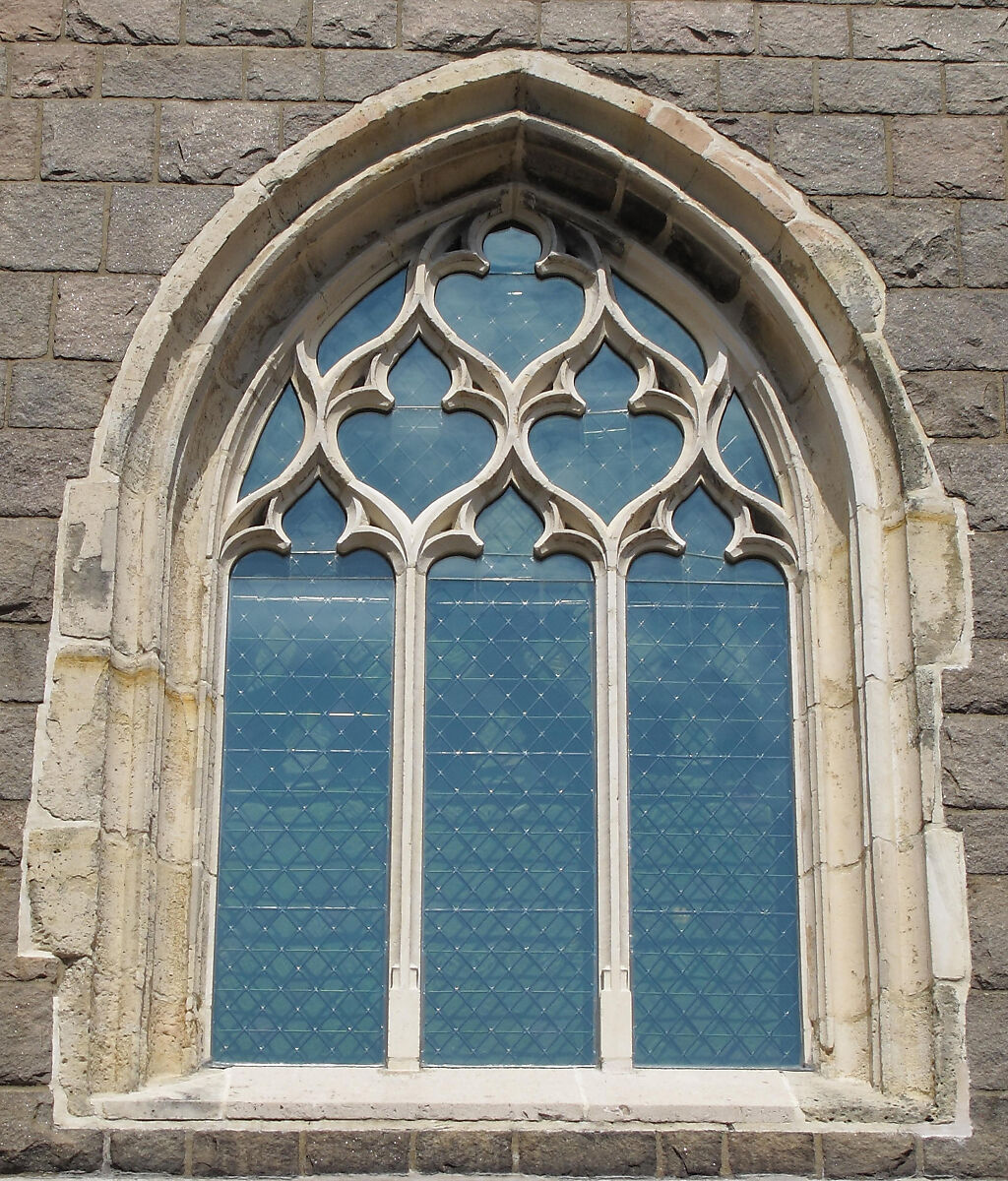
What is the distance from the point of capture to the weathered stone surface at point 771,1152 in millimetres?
5062

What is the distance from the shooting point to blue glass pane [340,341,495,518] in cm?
613

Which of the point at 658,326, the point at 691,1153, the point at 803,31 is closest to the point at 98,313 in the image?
the point at 658,326

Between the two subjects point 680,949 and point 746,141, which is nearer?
point 680,949

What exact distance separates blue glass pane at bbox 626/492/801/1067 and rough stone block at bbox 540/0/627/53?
1.59 m

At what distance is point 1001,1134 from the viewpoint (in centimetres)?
513

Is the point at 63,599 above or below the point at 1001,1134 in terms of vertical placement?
above

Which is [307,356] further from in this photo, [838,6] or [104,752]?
[838,6]

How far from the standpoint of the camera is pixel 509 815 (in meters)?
5.75

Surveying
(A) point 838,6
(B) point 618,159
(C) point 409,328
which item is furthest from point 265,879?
(A) point 838,6

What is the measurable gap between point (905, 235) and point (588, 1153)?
2948 mm

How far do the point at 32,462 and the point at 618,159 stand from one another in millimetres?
2101

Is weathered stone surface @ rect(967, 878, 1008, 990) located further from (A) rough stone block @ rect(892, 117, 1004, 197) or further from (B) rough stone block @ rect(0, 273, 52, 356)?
(B) rough stone block @ rect(0, 273, 52, 356)

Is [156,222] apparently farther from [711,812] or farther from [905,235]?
[711,812]

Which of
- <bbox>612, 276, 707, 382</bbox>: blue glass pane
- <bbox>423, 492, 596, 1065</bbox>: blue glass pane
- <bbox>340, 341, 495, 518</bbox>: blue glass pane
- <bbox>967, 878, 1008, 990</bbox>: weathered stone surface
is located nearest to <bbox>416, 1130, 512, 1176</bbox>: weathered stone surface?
<bbox>423, 492, 596, 1065</bbox>: blue glass pane
